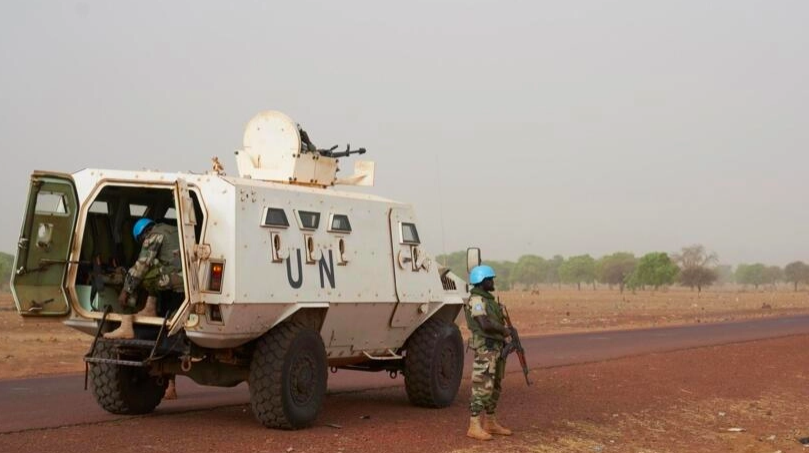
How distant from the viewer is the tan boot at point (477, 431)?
11305 millimetres

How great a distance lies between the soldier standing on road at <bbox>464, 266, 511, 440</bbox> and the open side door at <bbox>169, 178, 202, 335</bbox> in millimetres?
2861

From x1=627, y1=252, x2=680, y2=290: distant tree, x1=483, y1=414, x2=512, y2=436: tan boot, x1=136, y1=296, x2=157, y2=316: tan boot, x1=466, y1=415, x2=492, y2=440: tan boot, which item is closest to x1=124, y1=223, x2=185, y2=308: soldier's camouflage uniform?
x1=136, y1=296, x2=157, y2=316: tan boot

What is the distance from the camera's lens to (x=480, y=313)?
37.0 ft

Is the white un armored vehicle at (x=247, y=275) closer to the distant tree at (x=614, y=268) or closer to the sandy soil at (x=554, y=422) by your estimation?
the sandy soil at (x=554, y=422)

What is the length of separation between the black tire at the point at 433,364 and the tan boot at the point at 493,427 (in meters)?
1.87

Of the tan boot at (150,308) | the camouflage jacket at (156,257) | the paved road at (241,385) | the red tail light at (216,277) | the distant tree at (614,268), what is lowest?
the paved road at (241,385)

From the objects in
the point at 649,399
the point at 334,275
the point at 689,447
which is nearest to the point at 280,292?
the point at 334,275

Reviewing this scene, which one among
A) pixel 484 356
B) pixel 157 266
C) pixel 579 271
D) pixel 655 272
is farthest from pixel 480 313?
pixel 579 271

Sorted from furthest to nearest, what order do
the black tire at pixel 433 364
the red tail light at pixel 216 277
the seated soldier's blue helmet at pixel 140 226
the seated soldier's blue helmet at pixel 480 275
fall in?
the black tire at pixel 433 364 < the seated soldier's blue helmet at pixel 480 275 < the seated soldier's blue helmet at pixel 140 226 < the red tail light at pixel 216 277

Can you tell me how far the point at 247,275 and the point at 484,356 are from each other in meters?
2.60

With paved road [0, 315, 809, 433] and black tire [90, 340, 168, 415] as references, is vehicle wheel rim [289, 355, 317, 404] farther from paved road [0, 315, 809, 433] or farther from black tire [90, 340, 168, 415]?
paved road [0, 315, 809, 433]

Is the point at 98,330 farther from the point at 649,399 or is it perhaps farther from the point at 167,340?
the point at 649,399

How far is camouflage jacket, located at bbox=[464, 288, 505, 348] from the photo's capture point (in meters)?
11.3

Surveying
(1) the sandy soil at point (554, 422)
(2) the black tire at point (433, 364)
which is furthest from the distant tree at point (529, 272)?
(2) the black tire at point (433, 364)
